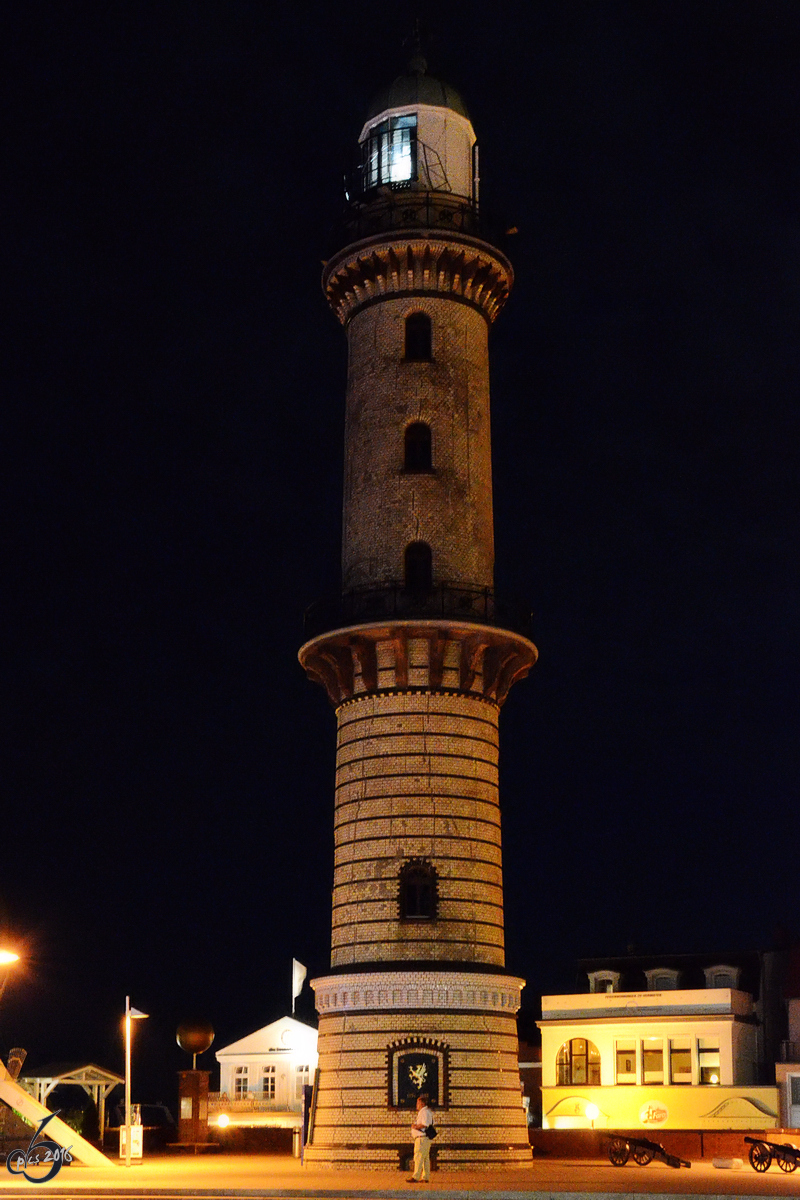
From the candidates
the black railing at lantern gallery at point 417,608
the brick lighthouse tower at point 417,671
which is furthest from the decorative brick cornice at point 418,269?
the black railing at lantern gallery at point 417,608

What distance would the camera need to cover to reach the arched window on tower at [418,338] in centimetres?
4109

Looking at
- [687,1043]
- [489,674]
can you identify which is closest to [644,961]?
[687,1043]

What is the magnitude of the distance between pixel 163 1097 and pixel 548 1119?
152 ft

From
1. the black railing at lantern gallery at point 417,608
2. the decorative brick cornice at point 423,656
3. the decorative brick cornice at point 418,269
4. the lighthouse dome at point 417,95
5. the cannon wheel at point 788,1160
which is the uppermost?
the lighthouse dome at point 417,95

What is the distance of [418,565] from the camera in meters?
39.4

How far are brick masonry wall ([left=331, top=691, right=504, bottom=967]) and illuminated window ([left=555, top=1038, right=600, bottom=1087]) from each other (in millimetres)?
16892

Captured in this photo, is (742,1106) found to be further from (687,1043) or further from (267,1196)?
(267,1196)

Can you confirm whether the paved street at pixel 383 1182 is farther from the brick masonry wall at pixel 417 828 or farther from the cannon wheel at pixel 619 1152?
the brick masonry wall at pixel 417 828

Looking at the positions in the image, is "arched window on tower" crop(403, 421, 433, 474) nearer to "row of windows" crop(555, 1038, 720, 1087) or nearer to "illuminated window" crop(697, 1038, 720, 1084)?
"row of windows" crop(555, 1038, 720, 1087)

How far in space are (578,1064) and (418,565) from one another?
21744mm

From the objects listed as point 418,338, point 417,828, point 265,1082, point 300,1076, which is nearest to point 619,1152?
point 417,828

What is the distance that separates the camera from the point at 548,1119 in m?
52.1

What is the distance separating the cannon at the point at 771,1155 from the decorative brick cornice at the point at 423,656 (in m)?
11.6

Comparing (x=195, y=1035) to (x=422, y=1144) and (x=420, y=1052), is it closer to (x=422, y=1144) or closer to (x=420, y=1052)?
(x=420, y=1052)
